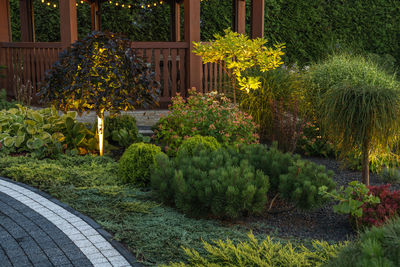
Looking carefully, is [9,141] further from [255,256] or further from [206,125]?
[255,256]

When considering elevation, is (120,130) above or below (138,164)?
above

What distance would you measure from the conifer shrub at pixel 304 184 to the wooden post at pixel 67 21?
17.5 feet

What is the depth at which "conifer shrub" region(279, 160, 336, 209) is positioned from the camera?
3.93 metres

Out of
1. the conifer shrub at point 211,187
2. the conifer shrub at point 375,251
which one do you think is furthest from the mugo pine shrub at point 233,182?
the conifer shrub at point 375,251

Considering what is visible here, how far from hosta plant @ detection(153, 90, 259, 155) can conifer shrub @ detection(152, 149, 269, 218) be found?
1.53 meters

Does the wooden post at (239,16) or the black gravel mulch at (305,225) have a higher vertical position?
the wooden post at (239,16)

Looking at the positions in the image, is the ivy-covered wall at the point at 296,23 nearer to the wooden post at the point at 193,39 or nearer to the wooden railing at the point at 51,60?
the wooden railing at the point at 51,60

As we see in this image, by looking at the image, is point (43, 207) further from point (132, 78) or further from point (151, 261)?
point (132, 78)

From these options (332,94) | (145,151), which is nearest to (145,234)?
(145,151)

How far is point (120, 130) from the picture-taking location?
21.6ft

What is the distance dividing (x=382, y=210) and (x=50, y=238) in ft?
9.43

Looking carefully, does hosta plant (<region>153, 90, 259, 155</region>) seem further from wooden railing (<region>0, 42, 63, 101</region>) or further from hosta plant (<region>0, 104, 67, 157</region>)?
wooden railing (<region>0, 42, 63, 101</region>)

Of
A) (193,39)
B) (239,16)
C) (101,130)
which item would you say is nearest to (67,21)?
(193,39)

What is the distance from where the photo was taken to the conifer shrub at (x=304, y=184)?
12.9 feet
